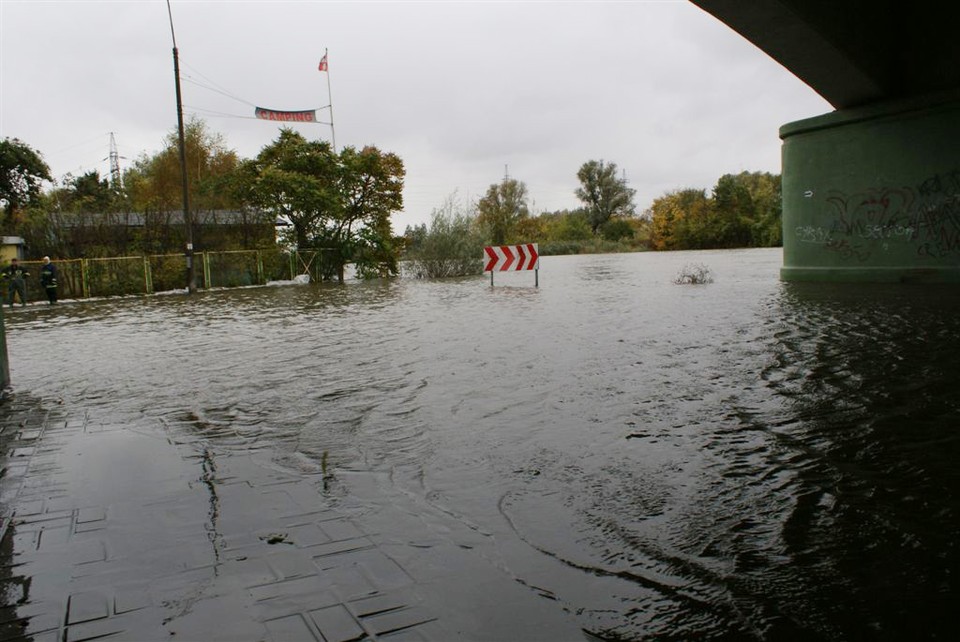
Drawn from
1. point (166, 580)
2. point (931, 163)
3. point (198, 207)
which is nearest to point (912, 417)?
point (166, 580)

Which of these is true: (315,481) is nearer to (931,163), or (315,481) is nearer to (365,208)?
(931,163)

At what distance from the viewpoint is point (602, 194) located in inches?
4483

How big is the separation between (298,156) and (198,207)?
6.48 m

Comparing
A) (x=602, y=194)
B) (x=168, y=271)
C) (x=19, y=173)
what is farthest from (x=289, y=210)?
(x=602, y=194)

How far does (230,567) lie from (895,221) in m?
17.2

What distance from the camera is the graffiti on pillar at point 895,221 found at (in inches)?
589

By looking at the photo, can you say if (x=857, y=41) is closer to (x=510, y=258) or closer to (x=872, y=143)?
(x=872, y=143)

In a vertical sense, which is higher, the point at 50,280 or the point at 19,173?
the point at 19,173

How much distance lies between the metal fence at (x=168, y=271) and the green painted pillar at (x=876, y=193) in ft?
71.0

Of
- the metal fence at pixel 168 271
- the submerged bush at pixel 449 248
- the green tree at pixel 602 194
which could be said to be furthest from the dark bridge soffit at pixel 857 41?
the green tree at pixel 602 194

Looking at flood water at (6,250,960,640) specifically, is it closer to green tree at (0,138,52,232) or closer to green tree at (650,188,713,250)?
green tree at (0,138,52,232)

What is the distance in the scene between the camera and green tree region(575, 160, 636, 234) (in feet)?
370

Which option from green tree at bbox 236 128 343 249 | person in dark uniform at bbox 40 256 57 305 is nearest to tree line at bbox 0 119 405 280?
green tree at bbox 236 128 343 249

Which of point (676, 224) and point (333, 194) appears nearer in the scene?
point (333, 194)
